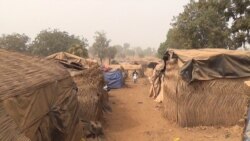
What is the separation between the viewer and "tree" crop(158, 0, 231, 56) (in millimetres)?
24798

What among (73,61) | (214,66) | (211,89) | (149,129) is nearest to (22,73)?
(149,129)

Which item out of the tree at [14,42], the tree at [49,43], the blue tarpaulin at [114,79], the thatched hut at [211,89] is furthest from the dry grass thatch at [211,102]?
the tree at [14,42]

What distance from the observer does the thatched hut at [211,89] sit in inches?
506

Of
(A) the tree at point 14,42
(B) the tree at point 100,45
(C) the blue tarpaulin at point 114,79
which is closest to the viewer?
(C) the blue tarpaulin at point 114,79

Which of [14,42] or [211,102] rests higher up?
[14,42]

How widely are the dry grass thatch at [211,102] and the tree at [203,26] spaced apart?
1247cm

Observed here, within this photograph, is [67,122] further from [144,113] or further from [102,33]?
[102,33]

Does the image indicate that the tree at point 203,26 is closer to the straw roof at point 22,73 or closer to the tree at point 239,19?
the tree at point 239,19

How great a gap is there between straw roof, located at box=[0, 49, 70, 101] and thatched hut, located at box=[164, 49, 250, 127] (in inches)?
174

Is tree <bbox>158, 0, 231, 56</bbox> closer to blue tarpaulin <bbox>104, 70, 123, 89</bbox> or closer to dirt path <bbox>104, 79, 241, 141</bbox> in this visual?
blue tarpaulin <bbox>104, 70, 123, 89</bbox>

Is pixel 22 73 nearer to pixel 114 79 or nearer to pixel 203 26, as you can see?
pixel 203 26

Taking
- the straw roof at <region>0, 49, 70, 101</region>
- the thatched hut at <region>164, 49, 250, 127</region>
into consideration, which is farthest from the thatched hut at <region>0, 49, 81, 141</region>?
the thatched hut at <region>164, 49, 250, 127</region>

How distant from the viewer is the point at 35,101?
7.21 meters

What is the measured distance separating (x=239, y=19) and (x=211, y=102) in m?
12.2
